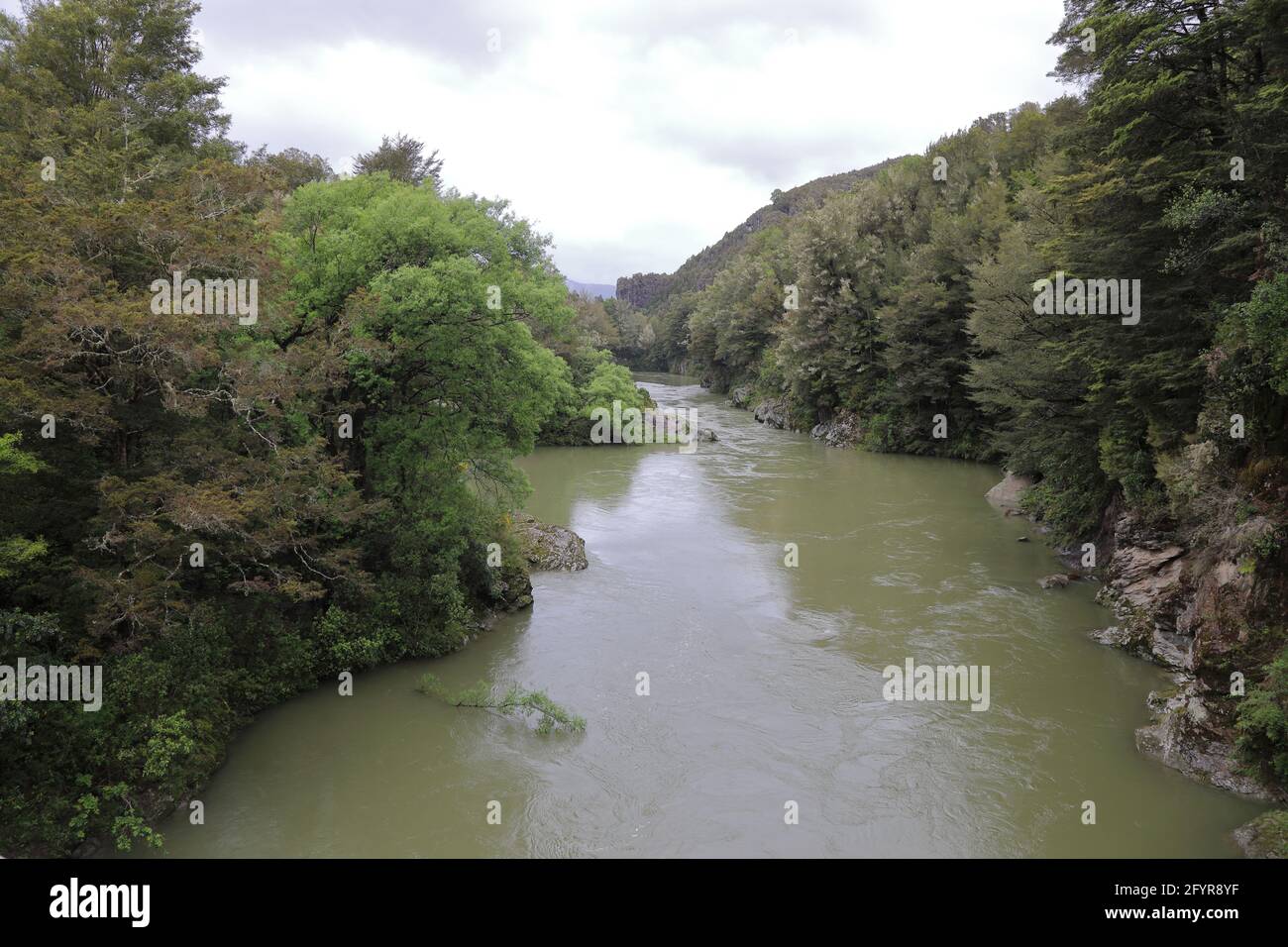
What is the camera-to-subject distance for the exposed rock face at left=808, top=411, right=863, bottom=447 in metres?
43.2

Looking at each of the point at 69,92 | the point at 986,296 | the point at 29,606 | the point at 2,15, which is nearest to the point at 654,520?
the point at 986,296

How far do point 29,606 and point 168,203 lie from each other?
18.1ft

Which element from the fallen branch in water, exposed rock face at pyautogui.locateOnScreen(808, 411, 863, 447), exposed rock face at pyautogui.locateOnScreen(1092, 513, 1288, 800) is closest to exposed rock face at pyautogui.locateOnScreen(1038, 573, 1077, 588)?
exposed rock face at pyautogui.locateOnScreen(1092, 513, 1288, 800)

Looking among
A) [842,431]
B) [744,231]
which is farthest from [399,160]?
[744,231]

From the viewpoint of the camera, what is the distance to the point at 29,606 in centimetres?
979

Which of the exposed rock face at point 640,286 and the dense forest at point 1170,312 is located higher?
the exposed rock face at point 640,286

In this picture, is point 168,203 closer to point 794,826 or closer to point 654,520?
point 794,826

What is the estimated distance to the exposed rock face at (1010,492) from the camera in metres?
27.0

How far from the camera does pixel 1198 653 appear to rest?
1095 centimetres

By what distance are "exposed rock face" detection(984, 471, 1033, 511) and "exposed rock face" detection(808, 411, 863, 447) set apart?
14479 mm

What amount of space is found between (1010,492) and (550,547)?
56.6 ft

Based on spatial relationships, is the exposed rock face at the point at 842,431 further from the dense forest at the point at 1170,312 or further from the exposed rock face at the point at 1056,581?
the exposed rock face at the point at 1056,581

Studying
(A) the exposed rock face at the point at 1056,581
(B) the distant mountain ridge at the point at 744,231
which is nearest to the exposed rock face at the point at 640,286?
(B) the distant mountain ridge at the point at 744,231

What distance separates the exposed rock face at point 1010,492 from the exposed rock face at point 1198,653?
12.1 m
